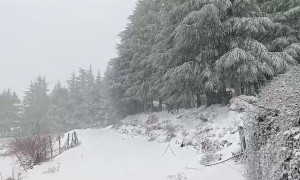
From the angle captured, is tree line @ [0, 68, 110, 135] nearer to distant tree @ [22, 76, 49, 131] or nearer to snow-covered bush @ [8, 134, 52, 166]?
distant tree @ [22, 76, 49, 131]

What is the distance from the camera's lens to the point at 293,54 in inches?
629

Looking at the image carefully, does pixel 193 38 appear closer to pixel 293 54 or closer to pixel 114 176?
pixel 293 54

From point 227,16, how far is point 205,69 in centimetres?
323

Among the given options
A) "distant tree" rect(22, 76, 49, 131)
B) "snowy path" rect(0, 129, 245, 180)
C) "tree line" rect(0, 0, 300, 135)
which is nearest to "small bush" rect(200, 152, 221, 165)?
"snowy path" rect(0, 129, 245, 180)

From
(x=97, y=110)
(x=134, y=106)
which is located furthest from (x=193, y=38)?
(x=97, y=110)

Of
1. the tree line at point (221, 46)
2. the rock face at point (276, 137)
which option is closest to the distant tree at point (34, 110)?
the tree line at point (221, 46)

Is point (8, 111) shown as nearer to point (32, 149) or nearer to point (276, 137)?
point (32, 149)

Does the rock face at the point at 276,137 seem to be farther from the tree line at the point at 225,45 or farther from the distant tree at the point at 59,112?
the distant tree at the point at 59,112

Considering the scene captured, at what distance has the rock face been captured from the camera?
13.2 ft

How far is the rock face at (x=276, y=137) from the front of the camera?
403cm

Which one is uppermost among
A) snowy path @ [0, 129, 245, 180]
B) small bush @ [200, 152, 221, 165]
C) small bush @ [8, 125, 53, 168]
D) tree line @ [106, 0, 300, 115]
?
tree line @ [106, 0, 300, 115]

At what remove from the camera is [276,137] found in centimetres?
447

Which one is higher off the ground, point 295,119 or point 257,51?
point 257,51

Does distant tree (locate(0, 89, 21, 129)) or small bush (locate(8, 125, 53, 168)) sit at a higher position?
distant tree (locate(0, 89, 21, 129))
